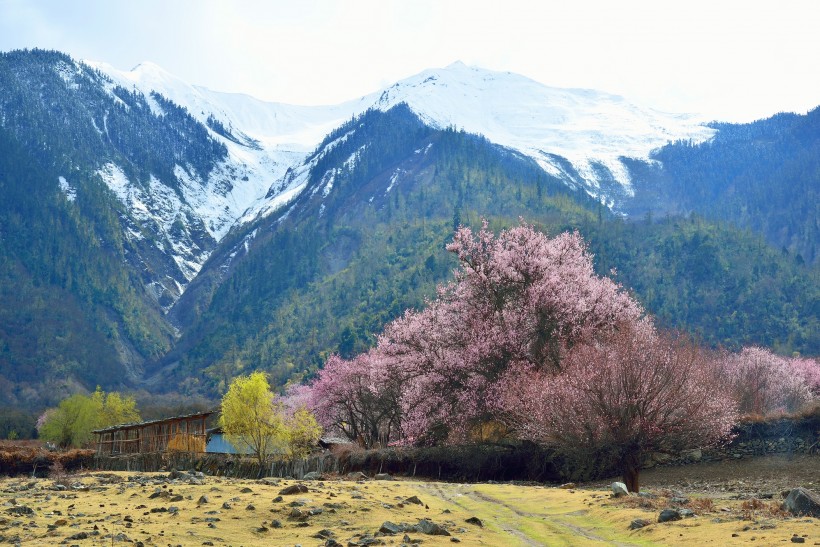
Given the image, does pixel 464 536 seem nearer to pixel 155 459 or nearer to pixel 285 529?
pixel 285 529

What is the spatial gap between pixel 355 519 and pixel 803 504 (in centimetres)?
1166

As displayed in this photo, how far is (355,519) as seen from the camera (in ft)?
76.9

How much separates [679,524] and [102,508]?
1641cm

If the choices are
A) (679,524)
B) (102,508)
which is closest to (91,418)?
(102,508)

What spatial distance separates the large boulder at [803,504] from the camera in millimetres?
20641

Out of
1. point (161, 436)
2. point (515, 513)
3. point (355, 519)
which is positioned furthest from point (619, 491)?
point (161, 436)

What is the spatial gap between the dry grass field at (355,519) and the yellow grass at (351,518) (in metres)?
0.04

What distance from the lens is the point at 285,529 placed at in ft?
71.9

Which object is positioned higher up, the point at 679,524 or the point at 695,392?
the point at 695,392

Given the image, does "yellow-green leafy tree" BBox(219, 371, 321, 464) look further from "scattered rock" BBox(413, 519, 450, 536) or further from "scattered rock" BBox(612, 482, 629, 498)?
"scattered rock" BBox(413, 519, 450, 536)

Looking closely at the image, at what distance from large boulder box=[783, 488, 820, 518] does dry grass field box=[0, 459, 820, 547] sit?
48 centimetres

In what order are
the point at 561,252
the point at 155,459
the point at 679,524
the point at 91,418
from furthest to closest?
the point at 91,418
the point at 155,459
the point at 561,252
the point at 679,524

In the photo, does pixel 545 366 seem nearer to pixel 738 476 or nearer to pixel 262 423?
pixel 738 476

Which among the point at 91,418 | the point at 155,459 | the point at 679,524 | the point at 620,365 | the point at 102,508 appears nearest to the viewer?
the point at 679,524
